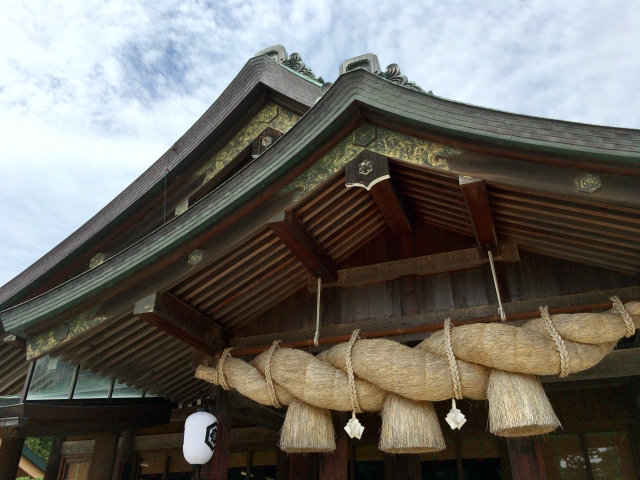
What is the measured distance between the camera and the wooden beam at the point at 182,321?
14.9 feet

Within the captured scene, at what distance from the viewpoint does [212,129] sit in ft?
21.9

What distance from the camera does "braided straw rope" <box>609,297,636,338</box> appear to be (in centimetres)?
378

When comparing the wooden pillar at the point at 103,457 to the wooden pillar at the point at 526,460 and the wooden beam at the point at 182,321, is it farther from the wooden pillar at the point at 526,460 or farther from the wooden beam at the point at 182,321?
the wooden pillar at the point at 526,460

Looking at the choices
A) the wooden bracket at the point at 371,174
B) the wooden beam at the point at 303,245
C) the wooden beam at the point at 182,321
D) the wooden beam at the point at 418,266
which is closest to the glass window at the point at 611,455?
the wooden beam at the point at 418,266

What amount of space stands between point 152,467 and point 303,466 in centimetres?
305

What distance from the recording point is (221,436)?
5.12 m

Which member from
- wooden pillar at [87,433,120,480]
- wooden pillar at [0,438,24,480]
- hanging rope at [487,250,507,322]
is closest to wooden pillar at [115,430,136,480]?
wooden pillar at [87,433,120,480]

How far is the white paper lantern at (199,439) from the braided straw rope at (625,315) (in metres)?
3.69

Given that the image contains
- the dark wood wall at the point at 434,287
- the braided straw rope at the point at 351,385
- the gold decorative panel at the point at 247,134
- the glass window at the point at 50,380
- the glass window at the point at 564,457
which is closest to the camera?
the braided straw rope at the point at 351,385

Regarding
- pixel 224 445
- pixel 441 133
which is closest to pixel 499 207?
pixel 441 133

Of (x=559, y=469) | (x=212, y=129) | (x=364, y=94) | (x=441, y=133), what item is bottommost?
(x=559, y=469)

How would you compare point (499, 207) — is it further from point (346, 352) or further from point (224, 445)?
point (224, 445)

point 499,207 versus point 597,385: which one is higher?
point 499,207

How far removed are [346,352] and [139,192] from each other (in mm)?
4043
